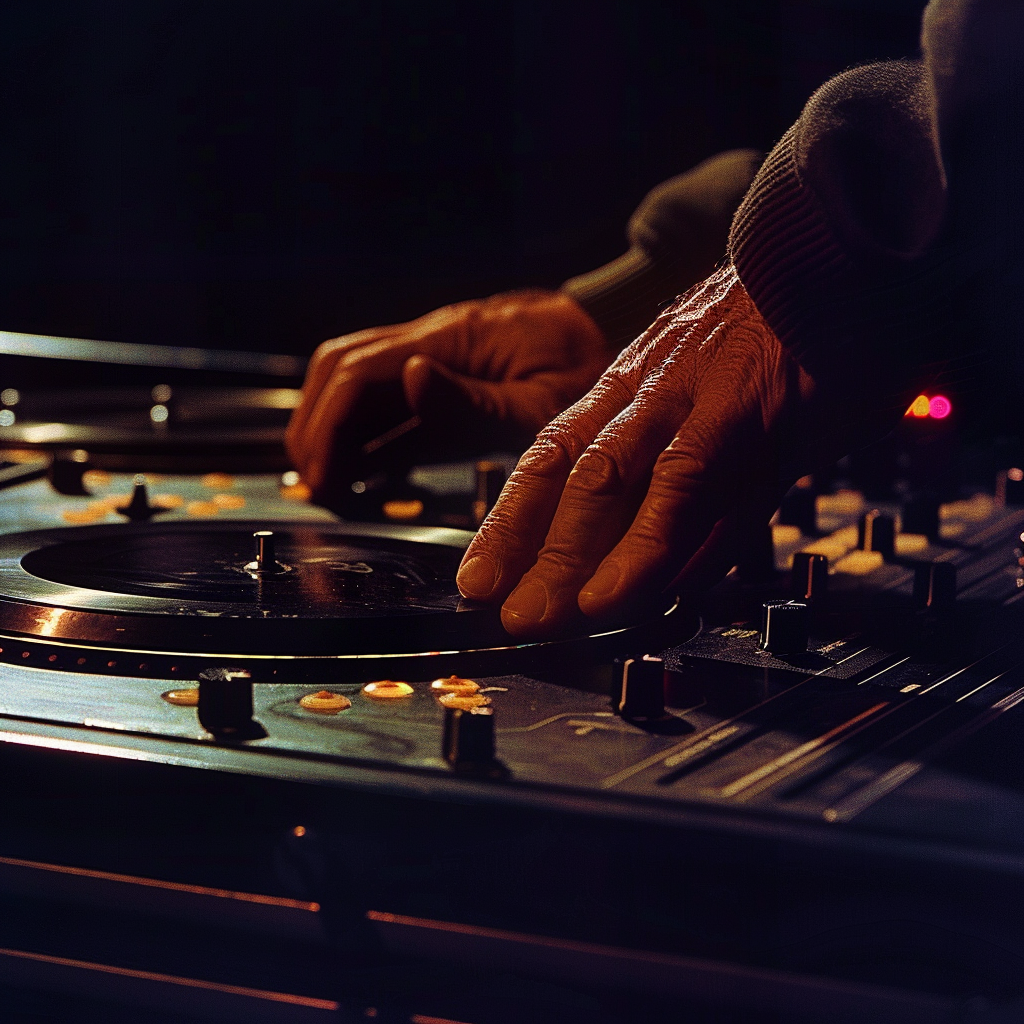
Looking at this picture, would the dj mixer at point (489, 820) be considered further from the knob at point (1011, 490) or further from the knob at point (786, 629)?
the knob at point (1011, 490)

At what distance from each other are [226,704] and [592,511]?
1.23 feet

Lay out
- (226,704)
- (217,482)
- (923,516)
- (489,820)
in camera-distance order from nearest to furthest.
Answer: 1. (489,820)
2. (226,704)
3. (923,516)
4. (217,482)

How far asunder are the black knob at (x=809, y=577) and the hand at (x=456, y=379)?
28.9 inches

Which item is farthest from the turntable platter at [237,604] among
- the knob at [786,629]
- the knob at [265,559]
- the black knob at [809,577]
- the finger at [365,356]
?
the finger at [365,356]

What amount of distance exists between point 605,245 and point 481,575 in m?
2.40

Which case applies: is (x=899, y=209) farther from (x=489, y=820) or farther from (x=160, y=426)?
(x=160, y=426)

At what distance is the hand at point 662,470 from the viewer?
978 mm

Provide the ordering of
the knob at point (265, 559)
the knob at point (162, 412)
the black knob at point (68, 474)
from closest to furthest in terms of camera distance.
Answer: the knob at point (265, 559) < the black knob at point (68, 474) < the knob at point (162, 412)

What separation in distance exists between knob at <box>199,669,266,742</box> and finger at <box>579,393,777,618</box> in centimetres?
30

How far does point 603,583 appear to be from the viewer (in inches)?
37.8

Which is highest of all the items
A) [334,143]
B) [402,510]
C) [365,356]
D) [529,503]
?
[334,143]

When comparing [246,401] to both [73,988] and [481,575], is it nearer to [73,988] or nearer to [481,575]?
[481,575]

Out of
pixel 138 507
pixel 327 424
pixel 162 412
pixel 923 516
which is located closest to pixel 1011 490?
pixel 923 516

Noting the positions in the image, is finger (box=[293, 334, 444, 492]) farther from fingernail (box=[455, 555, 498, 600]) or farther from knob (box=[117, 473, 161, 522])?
fingernail (box=[455, 555, 498, 600])
